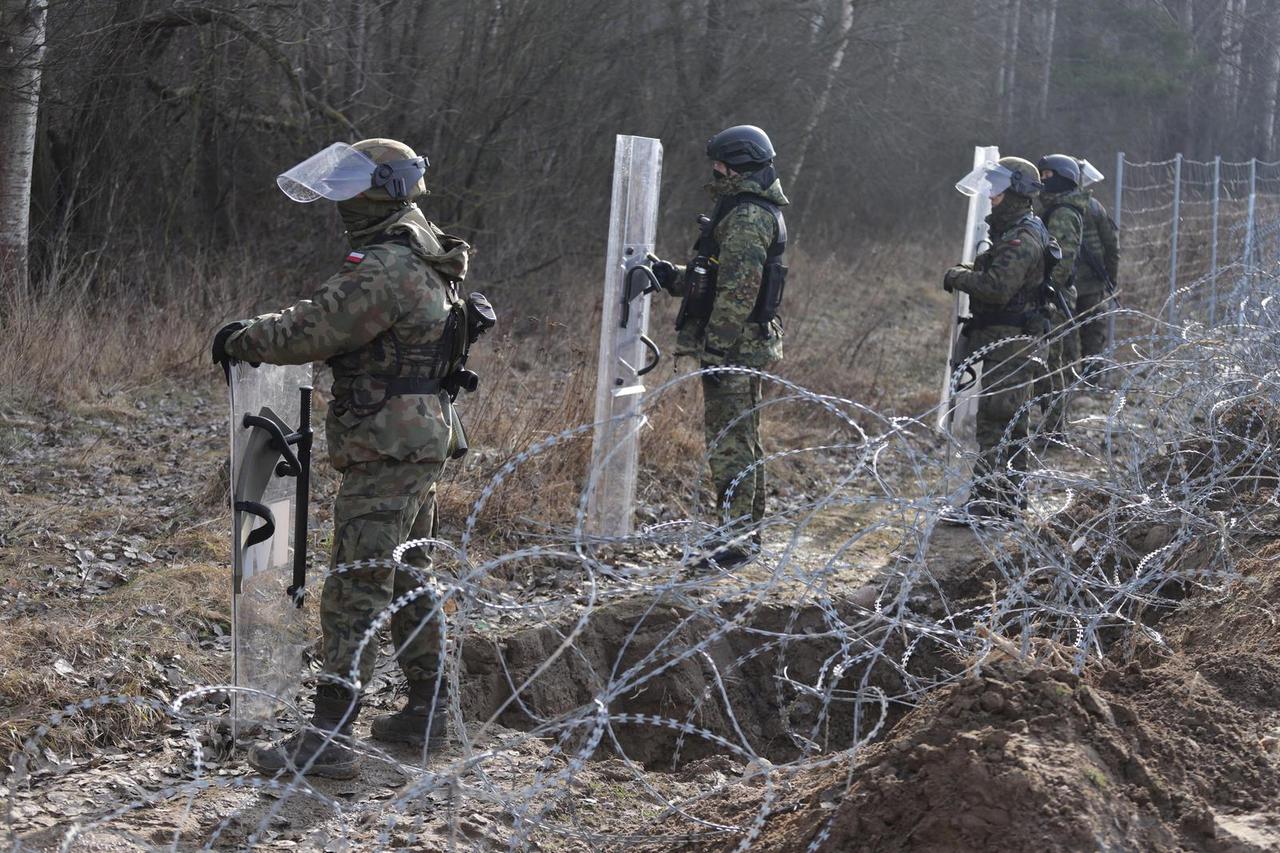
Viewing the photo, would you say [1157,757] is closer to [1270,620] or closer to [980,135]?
[1270,620]

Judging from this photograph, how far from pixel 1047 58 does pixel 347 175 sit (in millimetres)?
25826

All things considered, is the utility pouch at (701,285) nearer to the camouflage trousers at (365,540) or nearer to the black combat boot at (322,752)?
the camouflage trousers at (365,540)

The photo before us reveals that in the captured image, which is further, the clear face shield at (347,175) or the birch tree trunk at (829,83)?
the birch tree trunk at (829,83)

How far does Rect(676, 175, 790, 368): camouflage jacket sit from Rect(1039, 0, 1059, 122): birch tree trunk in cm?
2289

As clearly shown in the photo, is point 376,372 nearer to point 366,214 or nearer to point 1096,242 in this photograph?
point 366,214

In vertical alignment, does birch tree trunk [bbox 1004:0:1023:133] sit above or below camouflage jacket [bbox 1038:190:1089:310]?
above

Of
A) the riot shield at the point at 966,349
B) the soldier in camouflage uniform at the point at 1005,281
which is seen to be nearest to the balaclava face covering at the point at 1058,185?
the riot shield at the point at 966,349

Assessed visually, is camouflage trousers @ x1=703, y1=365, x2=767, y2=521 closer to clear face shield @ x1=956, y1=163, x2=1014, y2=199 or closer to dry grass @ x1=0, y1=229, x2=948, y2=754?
dry grass @ x1=0, y1=229, x2=948, y2=754

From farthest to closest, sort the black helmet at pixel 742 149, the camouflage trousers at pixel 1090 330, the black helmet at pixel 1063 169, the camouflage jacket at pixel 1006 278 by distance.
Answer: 1. the camouflage trousers at pixel 1090 330
2. the black helmet at pixel 1063 169
3. the camouflage jacket at pixel 1006 278
4. the black helmet at pixel 742 149

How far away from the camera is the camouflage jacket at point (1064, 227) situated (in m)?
7.70

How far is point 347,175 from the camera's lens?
3.70 meters

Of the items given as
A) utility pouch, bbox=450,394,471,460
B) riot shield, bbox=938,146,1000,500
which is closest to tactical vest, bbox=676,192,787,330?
riot shield, bbox=938,146,1000,500

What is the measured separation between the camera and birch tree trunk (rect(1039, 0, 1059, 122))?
2686cm

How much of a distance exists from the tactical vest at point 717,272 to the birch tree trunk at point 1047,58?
22818 millimetres
